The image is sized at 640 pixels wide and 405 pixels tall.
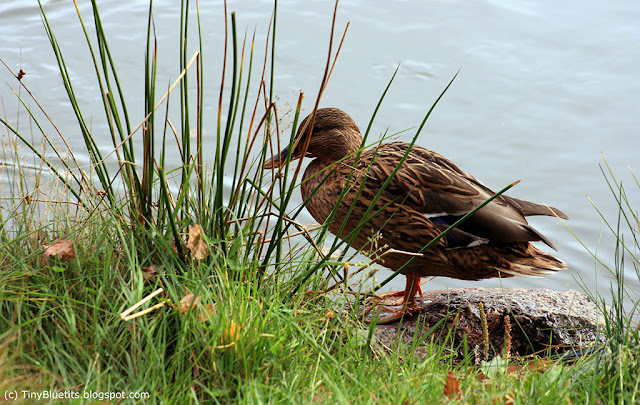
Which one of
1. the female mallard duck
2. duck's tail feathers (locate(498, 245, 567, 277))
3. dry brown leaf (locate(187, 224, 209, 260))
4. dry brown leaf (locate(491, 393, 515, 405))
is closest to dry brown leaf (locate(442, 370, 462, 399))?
dry brown leaf (locate(491, 393, 515, 405))

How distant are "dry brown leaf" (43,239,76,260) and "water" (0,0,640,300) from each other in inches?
105

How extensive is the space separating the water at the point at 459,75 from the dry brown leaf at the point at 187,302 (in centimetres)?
277

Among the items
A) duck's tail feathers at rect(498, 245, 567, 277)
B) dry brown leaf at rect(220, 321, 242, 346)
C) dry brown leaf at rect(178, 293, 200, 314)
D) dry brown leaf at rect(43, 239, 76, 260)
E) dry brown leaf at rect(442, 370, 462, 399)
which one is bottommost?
duck's tail feathers at rect(498, 245, 567, 277)

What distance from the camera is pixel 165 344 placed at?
7.58ft

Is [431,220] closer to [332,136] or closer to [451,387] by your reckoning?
[332,136]

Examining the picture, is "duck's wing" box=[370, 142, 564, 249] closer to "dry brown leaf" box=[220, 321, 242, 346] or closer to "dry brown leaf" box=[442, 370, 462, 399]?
"dry brown leaf" box=[442, 370, 462, 399]

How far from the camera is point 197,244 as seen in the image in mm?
2654

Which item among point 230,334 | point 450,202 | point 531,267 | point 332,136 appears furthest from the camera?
point 332,136

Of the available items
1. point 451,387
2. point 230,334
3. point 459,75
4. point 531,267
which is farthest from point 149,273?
point 459,75

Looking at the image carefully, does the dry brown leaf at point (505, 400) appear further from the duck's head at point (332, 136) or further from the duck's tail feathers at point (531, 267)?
the duck's head at point (332, 136)

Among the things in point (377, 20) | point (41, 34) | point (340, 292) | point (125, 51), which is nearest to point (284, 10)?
point (377, 20)

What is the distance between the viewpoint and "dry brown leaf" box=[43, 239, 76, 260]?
8.48 ft

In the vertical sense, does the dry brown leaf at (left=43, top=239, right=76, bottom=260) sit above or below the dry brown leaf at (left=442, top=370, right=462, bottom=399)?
above

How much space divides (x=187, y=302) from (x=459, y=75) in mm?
5036
